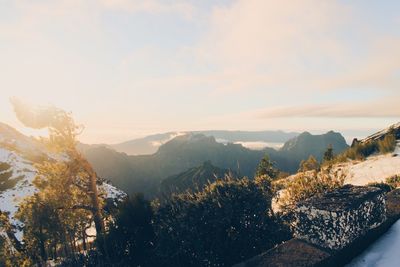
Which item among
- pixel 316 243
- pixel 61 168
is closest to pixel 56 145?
pixel 61 168

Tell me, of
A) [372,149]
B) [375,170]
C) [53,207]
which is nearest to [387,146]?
[372,149]

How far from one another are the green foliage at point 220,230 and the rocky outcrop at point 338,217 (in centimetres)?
119

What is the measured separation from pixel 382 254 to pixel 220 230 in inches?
141

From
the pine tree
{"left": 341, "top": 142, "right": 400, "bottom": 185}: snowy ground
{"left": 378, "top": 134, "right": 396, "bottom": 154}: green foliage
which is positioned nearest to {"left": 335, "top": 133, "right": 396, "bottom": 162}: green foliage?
{"left": 378, "top": 134, "right": 396, "bottom": 154}: green foliage

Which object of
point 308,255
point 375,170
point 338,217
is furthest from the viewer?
point 375,170

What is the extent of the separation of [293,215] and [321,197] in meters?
0.81

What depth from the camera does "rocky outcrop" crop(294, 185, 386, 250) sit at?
7598 millimetres

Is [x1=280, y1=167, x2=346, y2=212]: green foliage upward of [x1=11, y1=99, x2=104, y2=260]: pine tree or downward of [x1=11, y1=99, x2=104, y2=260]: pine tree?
downward

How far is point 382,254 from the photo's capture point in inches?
306

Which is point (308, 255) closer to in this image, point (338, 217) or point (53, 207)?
point (338, 217)

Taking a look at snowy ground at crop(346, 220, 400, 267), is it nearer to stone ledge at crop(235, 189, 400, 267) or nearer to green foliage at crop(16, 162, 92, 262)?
stone ledge at crop(235, 189, 400, 267)

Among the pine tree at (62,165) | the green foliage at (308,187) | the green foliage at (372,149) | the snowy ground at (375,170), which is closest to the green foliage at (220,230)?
the green foliage at (308,187)

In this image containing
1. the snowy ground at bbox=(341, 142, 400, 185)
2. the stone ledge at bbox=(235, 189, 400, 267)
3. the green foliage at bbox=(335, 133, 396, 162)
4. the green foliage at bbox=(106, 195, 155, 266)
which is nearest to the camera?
the stone ledge at bbox=(235, 189, 400, 267)

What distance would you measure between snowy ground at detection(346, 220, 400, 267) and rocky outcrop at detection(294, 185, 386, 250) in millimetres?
384
